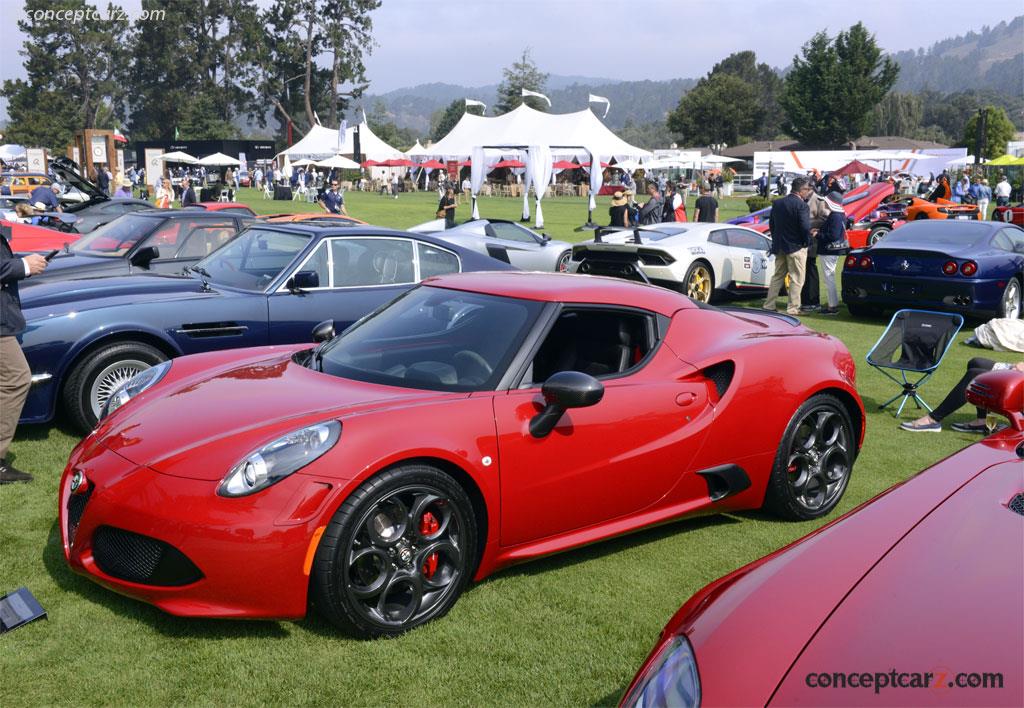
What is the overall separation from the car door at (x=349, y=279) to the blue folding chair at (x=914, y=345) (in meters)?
3.79

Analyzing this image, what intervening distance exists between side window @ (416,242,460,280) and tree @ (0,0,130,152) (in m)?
92.4

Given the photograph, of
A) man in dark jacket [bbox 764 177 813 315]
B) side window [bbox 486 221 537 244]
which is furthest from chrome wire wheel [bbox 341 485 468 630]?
side window [bbox 486 221 537 244]

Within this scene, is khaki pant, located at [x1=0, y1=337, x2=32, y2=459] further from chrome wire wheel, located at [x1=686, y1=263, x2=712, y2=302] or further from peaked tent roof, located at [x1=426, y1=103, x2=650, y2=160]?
peaked tent roof, located at [x1=426, y1=103, x2=650, y2=160]

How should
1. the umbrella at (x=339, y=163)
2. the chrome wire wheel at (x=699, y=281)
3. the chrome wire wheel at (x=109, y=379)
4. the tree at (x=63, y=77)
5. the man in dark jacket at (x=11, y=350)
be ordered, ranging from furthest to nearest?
the tree at (x=63, y=77)
the umbrella at (x=339, y=163)
the chrome wire wheel at (x=699, y=281)
the chrome wire wheel at (x=109, y=379)
the man in dark jacket at (x=11, y=350)

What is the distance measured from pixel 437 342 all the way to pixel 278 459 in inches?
47.2

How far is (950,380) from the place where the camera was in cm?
929

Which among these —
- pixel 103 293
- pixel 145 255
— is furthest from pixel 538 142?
pixel 103 293

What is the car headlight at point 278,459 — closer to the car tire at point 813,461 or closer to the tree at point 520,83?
the car tire at point 813,461

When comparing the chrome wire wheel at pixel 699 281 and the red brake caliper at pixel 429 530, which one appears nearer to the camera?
the red brake caliper at pixel 429 530

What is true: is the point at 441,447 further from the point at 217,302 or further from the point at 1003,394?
the point at 217,302

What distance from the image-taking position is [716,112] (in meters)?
107

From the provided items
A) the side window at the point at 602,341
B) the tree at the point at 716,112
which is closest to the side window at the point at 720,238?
the side window at the point at 602,341

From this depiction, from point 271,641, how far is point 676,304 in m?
2.64

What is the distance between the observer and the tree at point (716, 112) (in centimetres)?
10675
